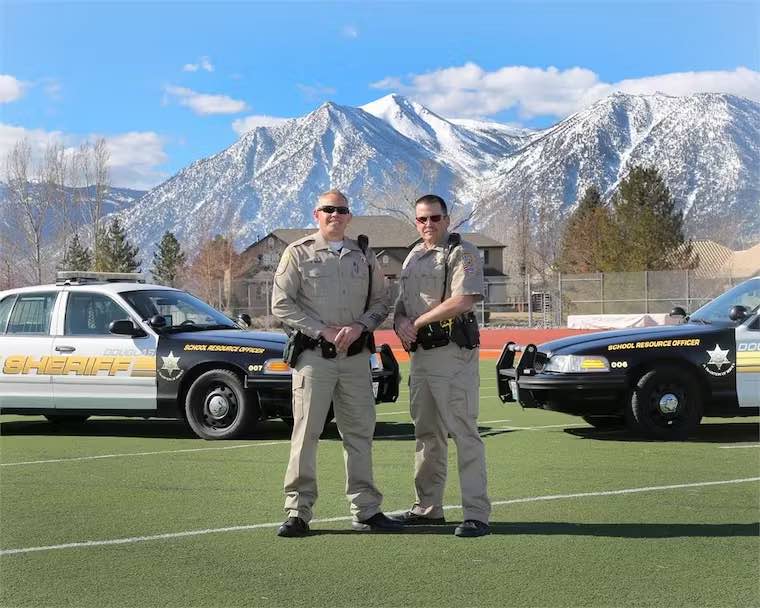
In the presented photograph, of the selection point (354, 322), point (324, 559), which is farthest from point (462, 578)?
point (354, 322)

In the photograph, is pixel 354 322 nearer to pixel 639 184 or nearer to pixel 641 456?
pixel 641 456

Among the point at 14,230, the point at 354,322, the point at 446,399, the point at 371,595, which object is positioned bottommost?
the point at 371,595

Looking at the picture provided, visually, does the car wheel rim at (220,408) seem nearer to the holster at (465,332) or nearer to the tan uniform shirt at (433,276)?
the tan uniform shirt at (433,276)

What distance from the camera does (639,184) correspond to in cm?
6325

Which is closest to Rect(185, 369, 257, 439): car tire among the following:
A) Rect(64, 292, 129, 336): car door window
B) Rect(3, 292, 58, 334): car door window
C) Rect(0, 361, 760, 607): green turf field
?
Rect(0, 361, 760, 607): green turf field

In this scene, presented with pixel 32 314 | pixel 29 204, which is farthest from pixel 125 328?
pixel 29 204

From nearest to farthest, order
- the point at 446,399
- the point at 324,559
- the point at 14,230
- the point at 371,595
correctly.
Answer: the point at 371,595
the point at 324,559
the point at 446,399
the point at 14,230

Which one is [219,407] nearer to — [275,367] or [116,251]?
[275,367]

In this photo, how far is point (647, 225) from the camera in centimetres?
6141

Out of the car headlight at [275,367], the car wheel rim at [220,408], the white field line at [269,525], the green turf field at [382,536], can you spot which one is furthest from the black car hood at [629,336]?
the car wheel rim at [220,408]

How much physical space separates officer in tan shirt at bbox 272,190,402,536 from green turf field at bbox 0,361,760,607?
303 mm

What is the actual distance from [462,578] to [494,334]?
29.5 meters

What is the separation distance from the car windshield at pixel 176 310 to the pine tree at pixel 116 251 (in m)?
52.8

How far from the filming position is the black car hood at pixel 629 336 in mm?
9852
